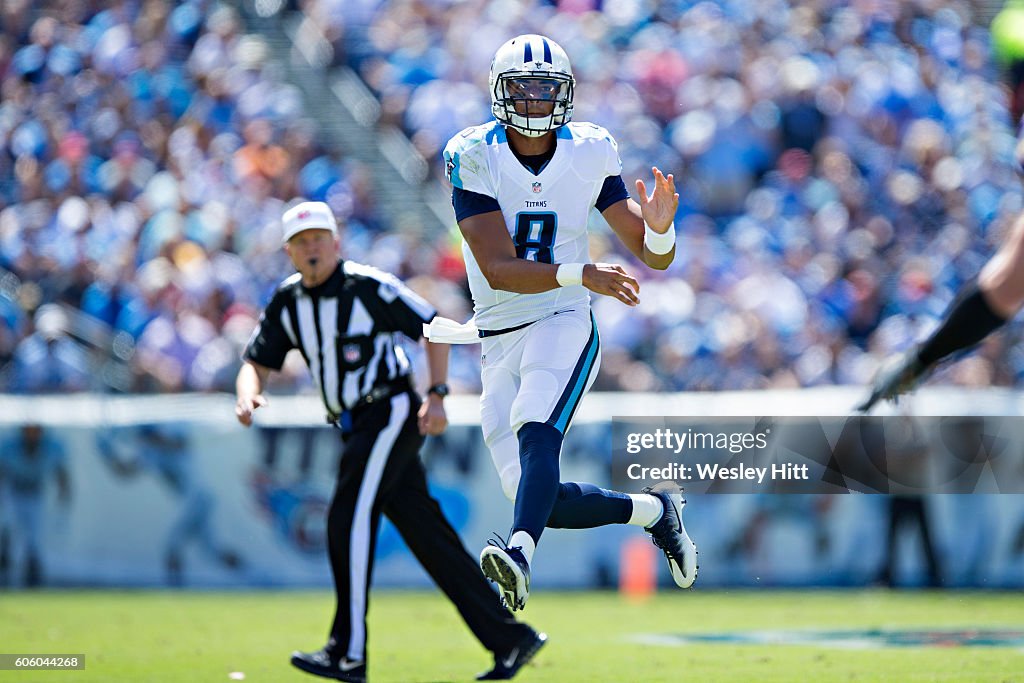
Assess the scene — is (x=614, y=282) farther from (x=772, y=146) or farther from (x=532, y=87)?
(x=772, y=146)

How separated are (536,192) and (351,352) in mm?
1491

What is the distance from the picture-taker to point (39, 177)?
47.2ft

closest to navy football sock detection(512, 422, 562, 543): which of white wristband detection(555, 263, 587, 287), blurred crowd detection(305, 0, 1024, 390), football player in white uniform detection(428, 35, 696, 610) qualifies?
football player in white uniform detection(428, 35, 696, 610)

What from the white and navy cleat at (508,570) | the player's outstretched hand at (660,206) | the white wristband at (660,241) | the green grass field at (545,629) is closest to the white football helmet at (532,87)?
the player's outstretched hand at (660,206)

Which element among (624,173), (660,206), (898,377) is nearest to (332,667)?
(660,206)

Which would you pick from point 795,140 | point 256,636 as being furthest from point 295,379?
point 795,140

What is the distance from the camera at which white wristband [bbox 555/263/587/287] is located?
18.8 feet

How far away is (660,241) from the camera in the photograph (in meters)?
6.02

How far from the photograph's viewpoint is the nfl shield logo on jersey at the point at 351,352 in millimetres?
7191

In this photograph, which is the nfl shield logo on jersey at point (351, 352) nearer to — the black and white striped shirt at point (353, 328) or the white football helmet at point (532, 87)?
the black and white striped shirt at point (353, 328)

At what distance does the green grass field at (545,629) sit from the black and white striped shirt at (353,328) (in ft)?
4.48

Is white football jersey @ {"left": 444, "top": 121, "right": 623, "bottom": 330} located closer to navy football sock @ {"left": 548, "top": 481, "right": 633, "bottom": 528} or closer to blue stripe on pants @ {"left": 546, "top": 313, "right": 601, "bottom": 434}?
blue stripe on pants @ {"left": 546, "top": 313, "right": 601, "bottom": 434}

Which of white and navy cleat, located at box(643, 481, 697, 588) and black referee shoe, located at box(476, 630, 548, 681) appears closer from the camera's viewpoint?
white and navy cleat, located at box(643, 481, 697, 588)
